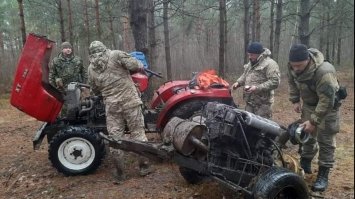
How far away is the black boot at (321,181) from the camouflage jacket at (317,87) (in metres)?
0.78

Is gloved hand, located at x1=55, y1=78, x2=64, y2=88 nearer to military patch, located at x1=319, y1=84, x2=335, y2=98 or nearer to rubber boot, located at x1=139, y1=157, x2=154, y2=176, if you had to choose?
rubber boot, located at x1=139, y1=157, x2=154, y2=176

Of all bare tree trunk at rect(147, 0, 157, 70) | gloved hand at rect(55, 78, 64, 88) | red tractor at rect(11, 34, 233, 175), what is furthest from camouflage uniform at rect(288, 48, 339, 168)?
bare tree trunk at rect(147, 0, 157, 70)

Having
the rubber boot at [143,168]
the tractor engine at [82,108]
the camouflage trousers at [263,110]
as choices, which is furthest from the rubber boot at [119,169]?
the camouflage trousers at [263,110]

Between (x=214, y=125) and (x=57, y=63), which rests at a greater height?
(x=57, y=63)

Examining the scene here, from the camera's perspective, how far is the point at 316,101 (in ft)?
16.3

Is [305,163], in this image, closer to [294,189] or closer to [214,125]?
[294,189]

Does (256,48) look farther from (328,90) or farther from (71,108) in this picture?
(71,108)

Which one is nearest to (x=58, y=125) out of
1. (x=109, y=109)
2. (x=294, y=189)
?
(x=109, y=109)

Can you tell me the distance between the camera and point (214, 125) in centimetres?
453

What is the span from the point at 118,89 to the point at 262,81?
7.15 feet

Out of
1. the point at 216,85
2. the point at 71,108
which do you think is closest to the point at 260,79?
the point at 216,85

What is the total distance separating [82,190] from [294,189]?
2.71 m

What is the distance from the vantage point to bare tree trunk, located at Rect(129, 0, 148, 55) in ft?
27.7

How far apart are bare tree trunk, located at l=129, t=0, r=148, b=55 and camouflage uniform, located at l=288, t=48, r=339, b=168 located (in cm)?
412
